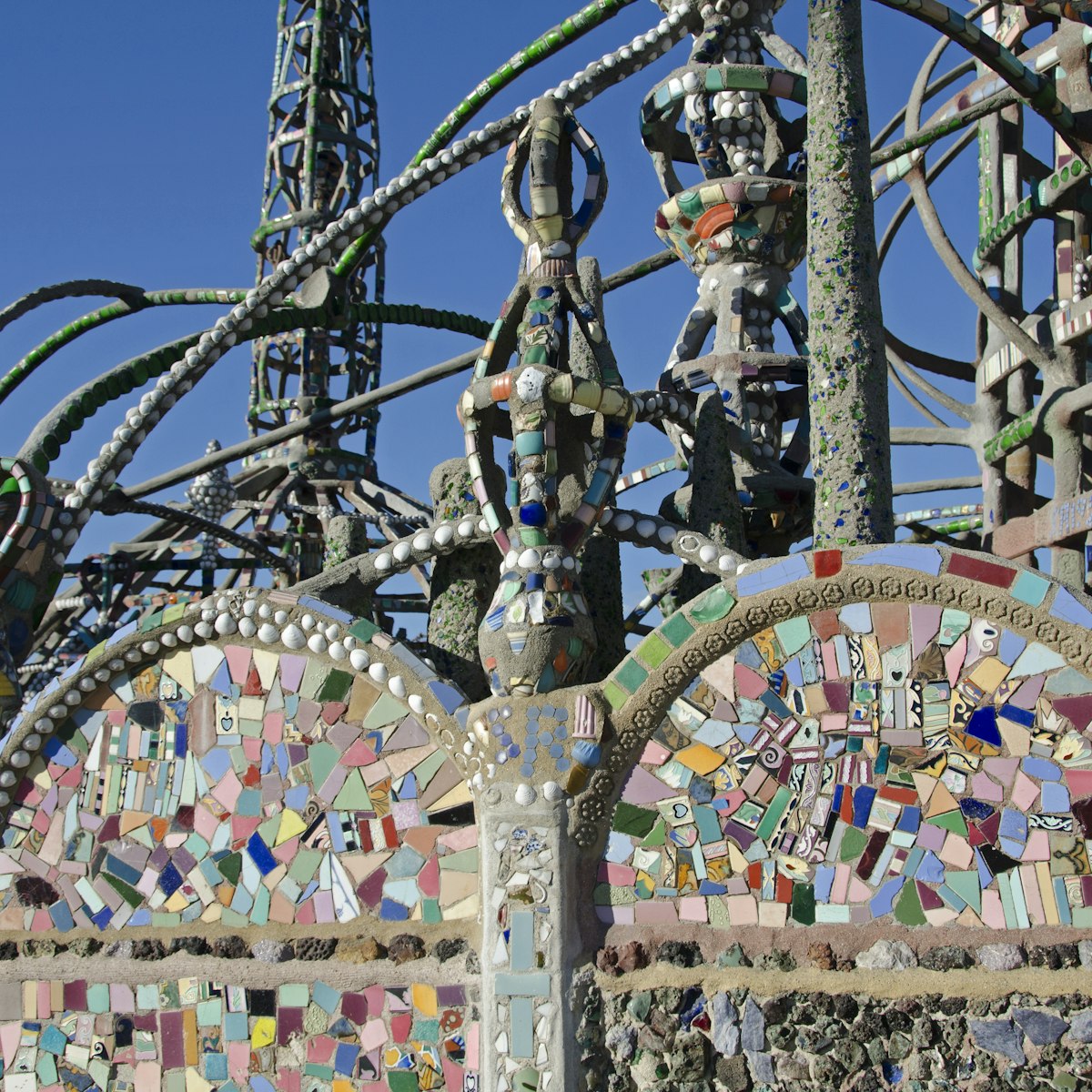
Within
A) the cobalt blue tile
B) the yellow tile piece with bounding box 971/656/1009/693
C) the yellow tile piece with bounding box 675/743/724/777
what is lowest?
the cobalt blue tile

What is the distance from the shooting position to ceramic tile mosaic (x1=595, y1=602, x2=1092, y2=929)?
14.3 feet

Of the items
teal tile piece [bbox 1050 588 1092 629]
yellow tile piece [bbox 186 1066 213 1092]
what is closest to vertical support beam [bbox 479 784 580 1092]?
yellow tile piece [bbox 186 1066 213 1092]

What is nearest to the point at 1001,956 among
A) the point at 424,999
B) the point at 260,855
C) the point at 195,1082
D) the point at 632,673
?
the point at 632,673

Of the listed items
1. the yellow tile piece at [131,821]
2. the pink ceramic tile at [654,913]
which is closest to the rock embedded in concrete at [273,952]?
the yellow tile piece at [131,821]

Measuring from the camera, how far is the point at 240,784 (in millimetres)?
5539

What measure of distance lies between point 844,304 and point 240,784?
2885 mm

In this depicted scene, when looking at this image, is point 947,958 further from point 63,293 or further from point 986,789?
point 63,293

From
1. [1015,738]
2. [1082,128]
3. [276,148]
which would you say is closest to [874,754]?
[1015,738]

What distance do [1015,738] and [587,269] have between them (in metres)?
3.71

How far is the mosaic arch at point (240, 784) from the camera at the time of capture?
17.2ft

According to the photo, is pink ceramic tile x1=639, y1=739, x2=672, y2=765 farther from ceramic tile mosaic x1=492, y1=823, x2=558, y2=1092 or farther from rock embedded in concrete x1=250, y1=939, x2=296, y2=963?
rock embedded in concrete x1=250, y1=939, x2=296, y2=963

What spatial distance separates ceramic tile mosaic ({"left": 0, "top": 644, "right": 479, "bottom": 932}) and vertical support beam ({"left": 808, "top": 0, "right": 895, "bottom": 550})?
1.74 meters

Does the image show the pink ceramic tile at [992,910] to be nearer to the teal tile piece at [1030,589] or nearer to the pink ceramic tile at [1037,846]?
the pink ceramic tile at [1037,846]

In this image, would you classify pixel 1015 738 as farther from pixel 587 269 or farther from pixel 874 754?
pixel 587 269
